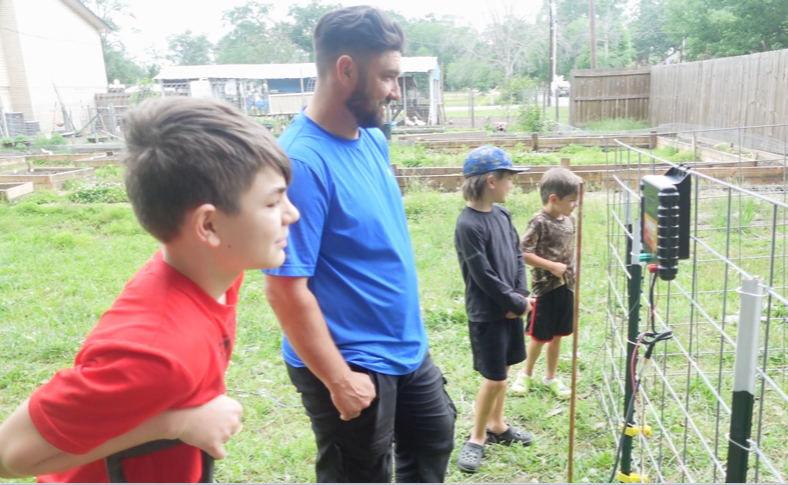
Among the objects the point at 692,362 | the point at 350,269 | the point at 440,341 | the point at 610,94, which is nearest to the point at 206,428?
the point at 350,269

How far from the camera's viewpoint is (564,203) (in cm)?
317

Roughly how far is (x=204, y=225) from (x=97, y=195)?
9.85 m

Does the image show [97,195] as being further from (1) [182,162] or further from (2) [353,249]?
(1) [182,162]

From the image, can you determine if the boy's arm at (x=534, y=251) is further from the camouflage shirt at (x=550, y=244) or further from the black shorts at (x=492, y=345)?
the black shorts at (x=492, y=345)

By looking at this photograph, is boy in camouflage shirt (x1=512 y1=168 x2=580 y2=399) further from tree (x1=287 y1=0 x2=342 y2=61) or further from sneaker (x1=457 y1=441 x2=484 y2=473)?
tree (x1=287 y1=0 x2=342 y2=61)

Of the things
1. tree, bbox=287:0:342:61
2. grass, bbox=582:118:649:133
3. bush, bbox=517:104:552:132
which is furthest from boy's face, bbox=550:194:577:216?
tree, bbox=287:0:342:61

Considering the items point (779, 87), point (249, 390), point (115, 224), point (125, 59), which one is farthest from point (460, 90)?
point (249, 390)

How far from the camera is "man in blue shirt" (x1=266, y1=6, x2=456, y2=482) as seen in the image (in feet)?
5.60

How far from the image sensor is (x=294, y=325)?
171 cm

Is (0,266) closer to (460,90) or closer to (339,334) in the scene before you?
(339,334)

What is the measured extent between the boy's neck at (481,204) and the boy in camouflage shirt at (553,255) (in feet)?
1.73

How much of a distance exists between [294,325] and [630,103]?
20755 millimetres

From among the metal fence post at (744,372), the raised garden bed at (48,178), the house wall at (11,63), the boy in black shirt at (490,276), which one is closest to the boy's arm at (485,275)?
the boy in black shirt at (490,276)

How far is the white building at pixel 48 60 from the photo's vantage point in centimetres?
2594
